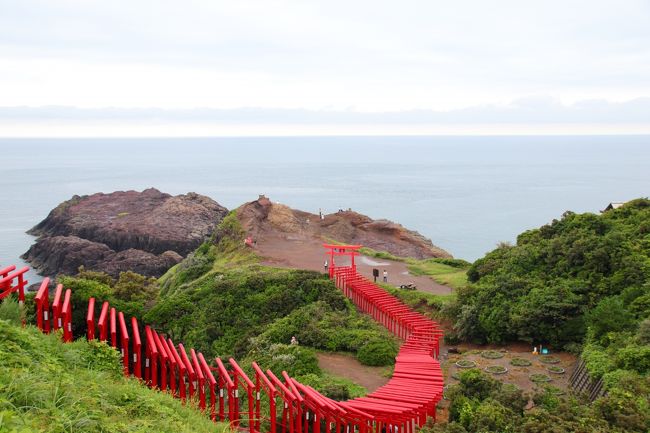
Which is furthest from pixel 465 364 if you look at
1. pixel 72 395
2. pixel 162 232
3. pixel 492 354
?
pixel 162 232

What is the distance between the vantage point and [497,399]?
1444 centimetres

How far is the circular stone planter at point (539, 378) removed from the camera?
18562 mm

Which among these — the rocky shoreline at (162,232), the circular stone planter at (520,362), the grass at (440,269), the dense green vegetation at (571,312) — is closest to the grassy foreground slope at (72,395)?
the dense green vegetation at (571,312)

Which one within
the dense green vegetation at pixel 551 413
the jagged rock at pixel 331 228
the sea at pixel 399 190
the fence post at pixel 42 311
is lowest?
the dense green vegetation at pixel 551 413

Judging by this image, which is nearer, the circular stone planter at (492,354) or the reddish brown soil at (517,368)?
the reddish brown soil at (517,368)

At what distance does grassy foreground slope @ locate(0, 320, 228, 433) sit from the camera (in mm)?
8531

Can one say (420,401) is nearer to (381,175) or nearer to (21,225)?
(21,225)

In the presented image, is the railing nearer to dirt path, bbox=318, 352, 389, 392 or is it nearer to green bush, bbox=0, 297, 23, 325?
dirt path, bbox=318, 352, 389, 392

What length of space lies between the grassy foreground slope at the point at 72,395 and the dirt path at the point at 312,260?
17.8 metres

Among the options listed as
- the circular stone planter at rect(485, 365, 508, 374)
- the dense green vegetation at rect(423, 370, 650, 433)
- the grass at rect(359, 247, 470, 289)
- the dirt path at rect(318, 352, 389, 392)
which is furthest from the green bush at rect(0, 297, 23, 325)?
the grass at rect(359, 247, 470, 289)

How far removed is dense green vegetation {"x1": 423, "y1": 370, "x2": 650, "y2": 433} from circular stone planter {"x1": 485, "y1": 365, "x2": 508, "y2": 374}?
3.78m

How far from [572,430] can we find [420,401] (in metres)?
3.90

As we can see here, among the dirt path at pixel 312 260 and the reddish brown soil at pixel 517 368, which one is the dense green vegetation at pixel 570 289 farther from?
the dirt path at pixel 312 260

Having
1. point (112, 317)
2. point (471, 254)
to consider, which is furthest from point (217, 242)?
point (471, 254)
